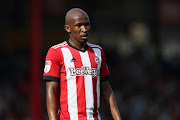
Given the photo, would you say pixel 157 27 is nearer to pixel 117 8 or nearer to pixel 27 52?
pixel 117 8

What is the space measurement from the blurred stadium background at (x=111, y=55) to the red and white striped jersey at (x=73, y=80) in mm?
4414

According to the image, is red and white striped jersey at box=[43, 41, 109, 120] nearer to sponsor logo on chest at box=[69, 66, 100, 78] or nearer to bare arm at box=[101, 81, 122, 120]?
sponsor logo on chest at box=[69, 66, 100, 78]

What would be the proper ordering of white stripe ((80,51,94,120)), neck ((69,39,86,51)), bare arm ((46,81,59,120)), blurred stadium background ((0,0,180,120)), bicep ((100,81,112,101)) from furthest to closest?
blurred stadium background ((0,0,180,120)) → bicep ((100,81,112,101)) → neck ((69,39,86,51)) → white stripe ((80,51,94,120)) → bare arm ((46,81,59,120))

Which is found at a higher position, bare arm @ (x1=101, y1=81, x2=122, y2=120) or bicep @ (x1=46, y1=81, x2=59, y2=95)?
bicep @ (x1=46, y1=81, x2=59, y2=95)

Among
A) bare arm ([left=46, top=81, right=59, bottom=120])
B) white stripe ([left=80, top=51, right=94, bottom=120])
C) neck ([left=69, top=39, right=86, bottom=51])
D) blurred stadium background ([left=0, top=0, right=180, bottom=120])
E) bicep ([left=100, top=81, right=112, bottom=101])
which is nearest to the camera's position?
bare arm ([left=46, top=81, right=59, bottom=120])

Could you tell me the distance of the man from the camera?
13.6 feet

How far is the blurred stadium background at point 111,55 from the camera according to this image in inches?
354

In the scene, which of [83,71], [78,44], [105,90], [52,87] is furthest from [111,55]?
[52,87]

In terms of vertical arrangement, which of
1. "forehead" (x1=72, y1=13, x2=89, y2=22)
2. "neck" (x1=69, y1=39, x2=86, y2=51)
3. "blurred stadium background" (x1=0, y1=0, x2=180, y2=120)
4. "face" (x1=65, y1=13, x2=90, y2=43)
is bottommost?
"blurred stadium background" (x1=0, y1=0, x2=180, y2=120)

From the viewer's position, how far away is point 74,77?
4.16m

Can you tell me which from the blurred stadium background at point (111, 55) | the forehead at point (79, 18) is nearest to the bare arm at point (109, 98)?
the forehead at point (79, 18)

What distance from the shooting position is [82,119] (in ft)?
13.7

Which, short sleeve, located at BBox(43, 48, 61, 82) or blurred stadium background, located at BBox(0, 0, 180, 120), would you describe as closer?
short sleeve, located at BBox(43, 48, 61, 82)

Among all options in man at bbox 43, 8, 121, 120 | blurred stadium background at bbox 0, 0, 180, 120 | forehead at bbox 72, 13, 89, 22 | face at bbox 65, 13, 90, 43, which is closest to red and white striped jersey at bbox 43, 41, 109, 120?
man at bbox 43, 8, 121, 120
